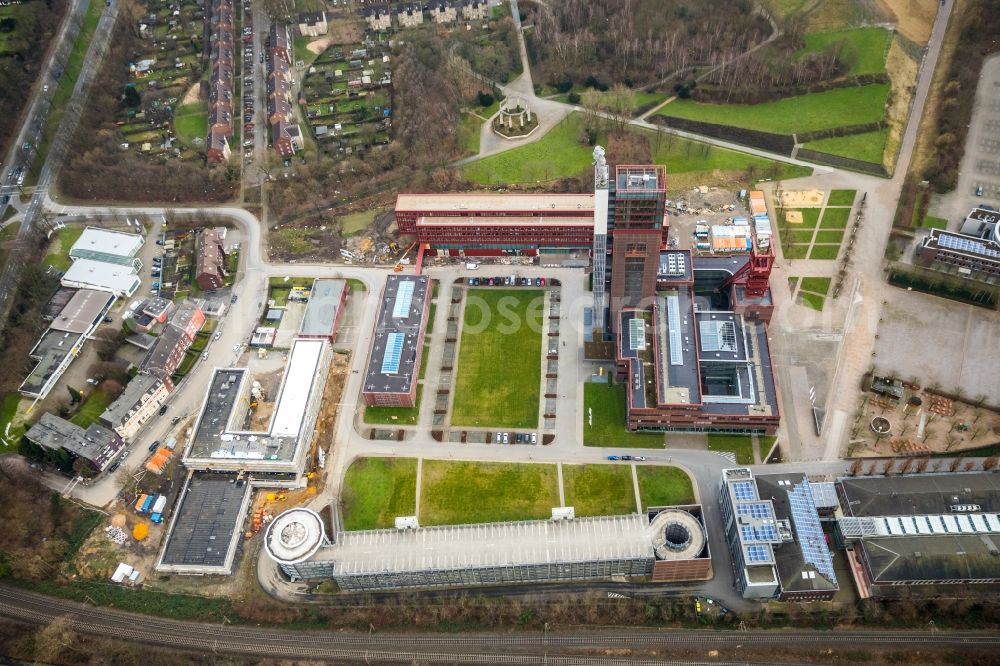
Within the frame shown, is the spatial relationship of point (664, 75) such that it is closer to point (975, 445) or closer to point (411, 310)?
point (411, 310)

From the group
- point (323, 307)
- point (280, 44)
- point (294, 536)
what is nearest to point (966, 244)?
point (323, 307)

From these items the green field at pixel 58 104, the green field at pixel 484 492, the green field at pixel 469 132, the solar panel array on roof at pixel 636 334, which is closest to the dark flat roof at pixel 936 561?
the solar panel array on roof at pixel 636 334

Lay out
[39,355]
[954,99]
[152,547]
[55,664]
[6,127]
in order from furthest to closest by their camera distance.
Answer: [6,127] → [954,99] → [39,355] → [152,547] → [55,664]

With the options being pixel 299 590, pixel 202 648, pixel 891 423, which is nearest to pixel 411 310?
pixel 299 590

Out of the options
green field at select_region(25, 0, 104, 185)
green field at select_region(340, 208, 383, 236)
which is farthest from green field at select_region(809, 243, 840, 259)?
green field at select_region(25, 0, 104, 185)

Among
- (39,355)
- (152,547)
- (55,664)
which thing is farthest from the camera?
(39,355)

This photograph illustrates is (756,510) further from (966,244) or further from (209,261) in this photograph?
(209,261)
